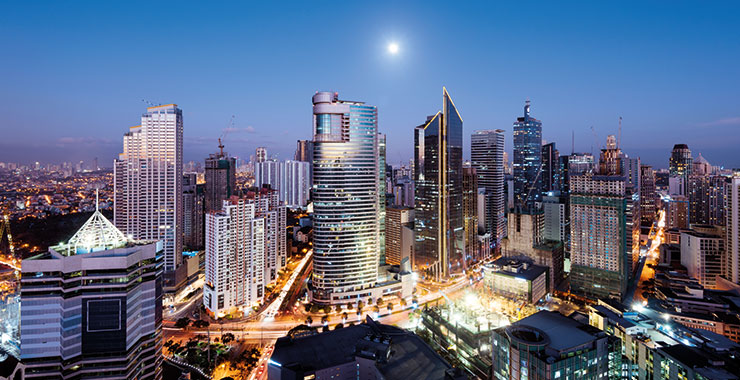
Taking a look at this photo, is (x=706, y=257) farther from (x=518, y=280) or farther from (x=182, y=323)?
(x=182, y=323)

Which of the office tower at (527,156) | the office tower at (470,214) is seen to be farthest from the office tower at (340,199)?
the office tower at (527,156)

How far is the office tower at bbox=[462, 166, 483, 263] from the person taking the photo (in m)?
51.3

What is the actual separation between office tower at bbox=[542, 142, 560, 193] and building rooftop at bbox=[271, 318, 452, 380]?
225 feet

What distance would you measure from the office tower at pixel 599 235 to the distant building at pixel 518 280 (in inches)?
142

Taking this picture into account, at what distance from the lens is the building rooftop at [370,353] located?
1892 cm

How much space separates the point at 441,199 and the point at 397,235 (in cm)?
860

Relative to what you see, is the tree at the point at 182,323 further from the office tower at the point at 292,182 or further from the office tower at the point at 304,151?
the office tower at the point at 304,151

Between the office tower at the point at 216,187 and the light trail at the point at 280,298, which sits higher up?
the office tower at the point at 216,187

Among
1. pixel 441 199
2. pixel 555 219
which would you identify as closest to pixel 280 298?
pixel 441 199

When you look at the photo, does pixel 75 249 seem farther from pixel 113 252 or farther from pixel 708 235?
pixel 708 235

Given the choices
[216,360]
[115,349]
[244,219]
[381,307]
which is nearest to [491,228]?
[381,307]

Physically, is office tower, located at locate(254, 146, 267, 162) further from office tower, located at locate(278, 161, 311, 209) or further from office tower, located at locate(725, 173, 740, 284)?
office tower, located at locate(725, 173, 740, 284)

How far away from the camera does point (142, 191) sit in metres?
37.4

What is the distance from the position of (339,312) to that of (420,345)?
14.7 m
